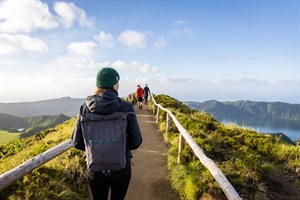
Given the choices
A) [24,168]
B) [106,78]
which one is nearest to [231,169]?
[24,168]

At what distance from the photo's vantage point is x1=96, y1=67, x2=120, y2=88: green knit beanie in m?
3.41

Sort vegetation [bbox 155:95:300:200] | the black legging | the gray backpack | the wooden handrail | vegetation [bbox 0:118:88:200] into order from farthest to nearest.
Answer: vegetation [bbox 155:95:300:200], vegetation [bbox 0:118:88:200], the wooden handrail, the black legging, the gray backpack

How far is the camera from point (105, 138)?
10.7 feet

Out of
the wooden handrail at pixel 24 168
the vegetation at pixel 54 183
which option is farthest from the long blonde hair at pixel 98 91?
the vegetation at pixel 54 183

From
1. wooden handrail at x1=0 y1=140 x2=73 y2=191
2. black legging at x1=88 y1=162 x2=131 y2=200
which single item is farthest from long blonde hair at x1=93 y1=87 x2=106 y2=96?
wooden handrail at x1=0 y1=140 x2=73 y2=191

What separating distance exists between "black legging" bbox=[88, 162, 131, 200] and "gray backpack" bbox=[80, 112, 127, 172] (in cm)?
11

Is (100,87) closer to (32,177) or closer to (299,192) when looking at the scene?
(32,177)

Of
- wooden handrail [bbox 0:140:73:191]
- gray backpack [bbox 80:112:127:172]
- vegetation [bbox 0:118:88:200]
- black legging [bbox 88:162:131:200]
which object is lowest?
vegetation [bbox 0:118:88:200]

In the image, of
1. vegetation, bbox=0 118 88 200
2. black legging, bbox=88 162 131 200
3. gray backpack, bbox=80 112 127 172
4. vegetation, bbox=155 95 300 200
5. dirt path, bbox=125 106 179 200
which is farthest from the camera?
dirt path, bbox=125 106 179 200

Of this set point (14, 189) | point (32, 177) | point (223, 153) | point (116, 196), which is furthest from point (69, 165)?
point (223, 153)

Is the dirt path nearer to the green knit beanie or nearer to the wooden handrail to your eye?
the wooden handrail

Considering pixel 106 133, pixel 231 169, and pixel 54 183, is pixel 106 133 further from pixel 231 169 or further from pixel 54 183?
pixel 231 169

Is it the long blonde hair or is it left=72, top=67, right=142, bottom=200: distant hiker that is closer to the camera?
left=72, top=67, right=142, bottom=200: distant hiker

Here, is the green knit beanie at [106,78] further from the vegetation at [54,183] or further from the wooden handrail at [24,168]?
the vegetation at [54,183]
